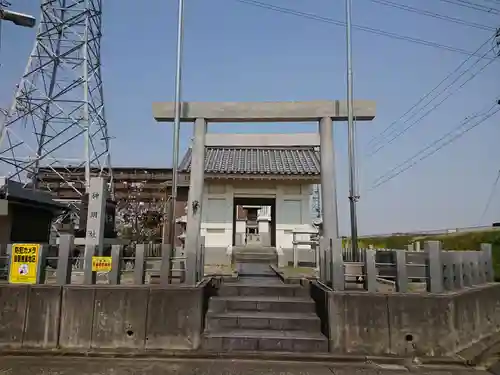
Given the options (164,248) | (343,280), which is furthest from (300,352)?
(164,248)

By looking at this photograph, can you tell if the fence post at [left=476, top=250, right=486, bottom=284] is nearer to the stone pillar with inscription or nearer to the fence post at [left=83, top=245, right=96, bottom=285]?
the fence post at [left=83, top=245, right=96, bottom=285]

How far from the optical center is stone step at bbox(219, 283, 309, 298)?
28.5 feet

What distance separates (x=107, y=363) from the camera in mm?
5980

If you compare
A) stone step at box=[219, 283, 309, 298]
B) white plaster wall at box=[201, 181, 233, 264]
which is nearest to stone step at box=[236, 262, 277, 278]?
white plaster wall at box=[201, 181, 233, 264]

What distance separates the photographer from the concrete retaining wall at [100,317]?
22.0ft

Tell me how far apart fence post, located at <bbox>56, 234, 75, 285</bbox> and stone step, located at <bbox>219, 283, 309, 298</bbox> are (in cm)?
356

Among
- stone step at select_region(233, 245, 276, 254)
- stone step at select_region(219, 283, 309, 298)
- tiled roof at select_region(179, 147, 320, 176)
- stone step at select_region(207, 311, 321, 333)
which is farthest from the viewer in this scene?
stone step at select_region(233, 245, 276, 254)

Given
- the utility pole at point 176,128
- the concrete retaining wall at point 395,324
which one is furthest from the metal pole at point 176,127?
the concrete retaining wall at point 395,324

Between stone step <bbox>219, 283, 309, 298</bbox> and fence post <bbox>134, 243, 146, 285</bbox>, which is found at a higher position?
fence post <bbox>134, 243, 146, 285</bbox>

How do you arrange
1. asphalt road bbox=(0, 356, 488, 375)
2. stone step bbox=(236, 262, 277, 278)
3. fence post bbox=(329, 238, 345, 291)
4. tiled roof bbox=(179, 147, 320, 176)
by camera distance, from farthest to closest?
tiled roof bbox=(179, 147, 320, 176), stone step bbox=(236, 262, 277, 278), fence post bbox=(329, 238, 345, 291), asphalt road bbox=(0, 356, 488, 375)

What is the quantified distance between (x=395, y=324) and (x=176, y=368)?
416cm

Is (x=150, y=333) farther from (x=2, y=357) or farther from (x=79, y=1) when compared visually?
(x=79, y=1)

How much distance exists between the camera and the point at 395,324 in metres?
6.61

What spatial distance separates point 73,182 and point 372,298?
81.6 ft
